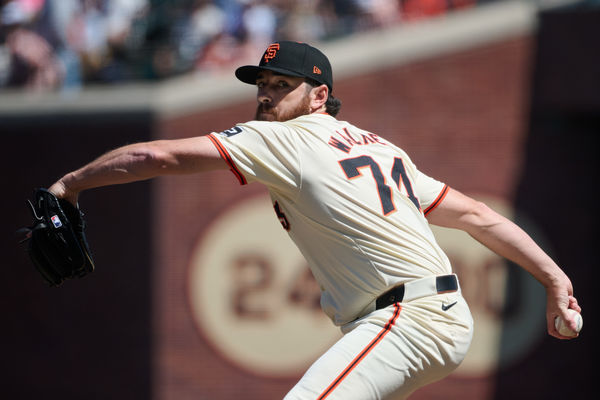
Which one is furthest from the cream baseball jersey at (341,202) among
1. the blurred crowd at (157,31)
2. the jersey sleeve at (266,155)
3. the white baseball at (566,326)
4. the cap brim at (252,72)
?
the blurred crowd at (157,31)

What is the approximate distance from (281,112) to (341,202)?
62cm

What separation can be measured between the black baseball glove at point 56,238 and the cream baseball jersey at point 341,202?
74cm

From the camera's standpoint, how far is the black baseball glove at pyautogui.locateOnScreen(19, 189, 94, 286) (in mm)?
3654

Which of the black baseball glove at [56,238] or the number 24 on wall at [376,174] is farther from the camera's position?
the number 24 on wall at [376,174]

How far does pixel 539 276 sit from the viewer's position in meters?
4.13

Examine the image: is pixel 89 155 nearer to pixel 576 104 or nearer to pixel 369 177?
pixel 576 104

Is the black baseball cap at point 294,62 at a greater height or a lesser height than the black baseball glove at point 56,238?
greater

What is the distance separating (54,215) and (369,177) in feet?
4.62

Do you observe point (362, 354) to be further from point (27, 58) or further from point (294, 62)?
point (27, 58)

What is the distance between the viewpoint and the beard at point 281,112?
13.4 ft

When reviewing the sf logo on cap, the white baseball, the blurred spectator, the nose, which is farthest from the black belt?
the blurred spectator

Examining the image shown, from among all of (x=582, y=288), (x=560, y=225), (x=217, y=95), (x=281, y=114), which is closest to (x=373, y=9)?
(x=217, y=95)

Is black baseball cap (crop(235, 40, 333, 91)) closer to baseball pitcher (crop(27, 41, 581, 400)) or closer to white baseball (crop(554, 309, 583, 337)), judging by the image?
baseball pitcher (crop(27, 41, 581, 400))

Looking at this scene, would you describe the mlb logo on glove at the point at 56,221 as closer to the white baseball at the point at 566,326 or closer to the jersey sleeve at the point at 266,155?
the jersey sleeve at the point at 266,155
